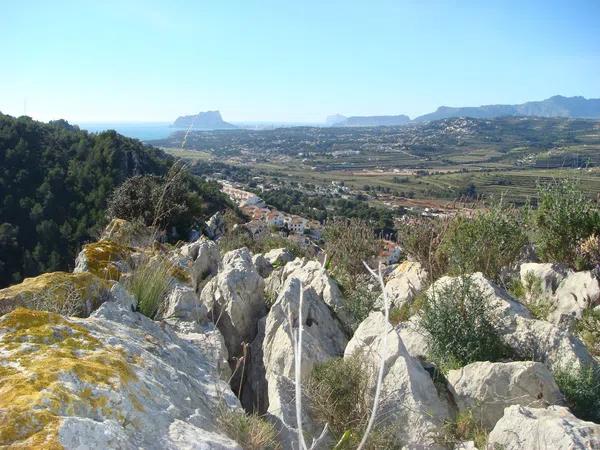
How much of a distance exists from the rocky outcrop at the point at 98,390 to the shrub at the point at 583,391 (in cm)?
317

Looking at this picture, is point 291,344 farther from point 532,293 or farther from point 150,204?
point 150,204

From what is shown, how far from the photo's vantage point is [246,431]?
10.1ft

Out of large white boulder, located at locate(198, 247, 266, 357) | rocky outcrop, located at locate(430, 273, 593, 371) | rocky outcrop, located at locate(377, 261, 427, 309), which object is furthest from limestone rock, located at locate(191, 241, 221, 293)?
rocky outcrop, located at locate(430, 273, 593, 371)

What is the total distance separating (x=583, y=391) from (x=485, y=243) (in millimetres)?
3764

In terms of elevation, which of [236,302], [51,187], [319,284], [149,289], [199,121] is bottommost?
[51,187]

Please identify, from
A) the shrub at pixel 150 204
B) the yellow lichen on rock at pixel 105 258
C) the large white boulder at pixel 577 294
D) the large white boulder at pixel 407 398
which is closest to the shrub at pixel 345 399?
the large white boulder at pixel 407 398

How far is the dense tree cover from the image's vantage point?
3653 centimetres

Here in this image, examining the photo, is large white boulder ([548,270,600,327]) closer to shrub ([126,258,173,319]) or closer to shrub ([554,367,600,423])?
shrub ([554,367,600,423])

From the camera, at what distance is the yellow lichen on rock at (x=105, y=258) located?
591 cm

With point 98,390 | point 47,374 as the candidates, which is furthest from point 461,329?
point 47,374

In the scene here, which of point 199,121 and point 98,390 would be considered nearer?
point 98,390

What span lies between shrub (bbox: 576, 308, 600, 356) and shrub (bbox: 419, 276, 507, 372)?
67.9 inches

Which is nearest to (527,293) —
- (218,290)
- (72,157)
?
(218,290)

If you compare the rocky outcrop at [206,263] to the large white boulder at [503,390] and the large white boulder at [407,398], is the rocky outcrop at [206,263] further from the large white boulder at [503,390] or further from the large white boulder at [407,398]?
the large white boulder at [503,390]
